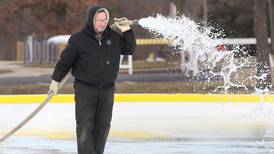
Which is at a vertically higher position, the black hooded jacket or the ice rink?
the black hooded jacket

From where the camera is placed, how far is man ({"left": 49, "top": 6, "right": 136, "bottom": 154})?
16.4ft

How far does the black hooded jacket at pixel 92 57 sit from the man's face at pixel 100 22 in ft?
Result: 0.12

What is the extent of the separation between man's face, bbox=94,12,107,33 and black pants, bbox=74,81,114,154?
48 cm

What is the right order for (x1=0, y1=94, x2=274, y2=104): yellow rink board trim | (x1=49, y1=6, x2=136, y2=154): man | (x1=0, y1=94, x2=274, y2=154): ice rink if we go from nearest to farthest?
(x1=49, y1=6, x2=136, y2=154): man < (x1=0, y1=94, x2=274, y2=154): ice rink < (x1=0, y1=94, x2=274, y2=104): yellow rink board trim

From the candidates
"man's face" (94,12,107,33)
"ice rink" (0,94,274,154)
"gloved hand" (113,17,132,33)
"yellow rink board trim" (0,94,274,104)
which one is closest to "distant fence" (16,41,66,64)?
"yellow rink board trim" (0,94,274,104)

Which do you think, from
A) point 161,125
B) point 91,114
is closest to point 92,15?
point 91,114

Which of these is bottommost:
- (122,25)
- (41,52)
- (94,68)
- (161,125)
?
(161,125)

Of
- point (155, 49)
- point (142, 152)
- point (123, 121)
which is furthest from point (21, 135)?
point (155, 49)

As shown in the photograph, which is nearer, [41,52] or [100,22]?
[100,22]

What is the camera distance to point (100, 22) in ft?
16.2

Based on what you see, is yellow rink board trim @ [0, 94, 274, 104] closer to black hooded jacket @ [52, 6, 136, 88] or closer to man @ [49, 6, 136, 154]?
man @ [49, 6, 136, 154]

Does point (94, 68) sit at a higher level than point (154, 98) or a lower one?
higher

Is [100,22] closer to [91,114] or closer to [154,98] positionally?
[91,114]

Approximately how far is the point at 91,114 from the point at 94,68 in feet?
1.32
